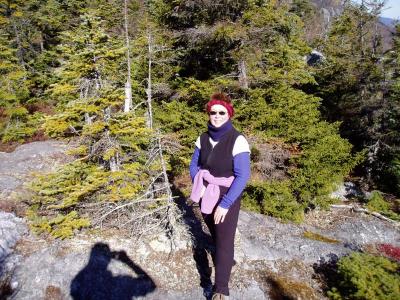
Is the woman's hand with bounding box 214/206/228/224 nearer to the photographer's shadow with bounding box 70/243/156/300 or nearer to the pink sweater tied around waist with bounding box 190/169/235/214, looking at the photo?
the pink sweater tied around waist with bounding box 190/169/235/214

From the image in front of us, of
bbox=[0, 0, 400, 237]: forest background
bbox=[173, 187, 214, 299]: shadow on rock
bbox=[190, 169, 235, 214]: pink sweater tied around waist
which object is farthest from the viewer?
bbox=[0, 0, 400, 237]: forest background

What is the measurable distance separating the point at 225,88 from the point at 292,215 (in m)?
5.31

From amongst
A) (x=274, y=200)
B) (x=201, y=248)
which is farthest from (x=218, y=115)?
(x=274, y=200)

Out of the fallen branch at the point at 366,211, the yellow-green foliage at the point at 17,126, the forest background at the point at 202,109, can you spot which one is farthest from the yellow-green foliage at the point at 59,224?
the yellow-green foliage at the point at 17,126

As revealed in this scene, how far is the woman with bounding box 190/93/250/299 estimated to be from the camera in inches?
161

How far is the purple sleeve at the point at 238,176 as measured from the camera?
4043mm

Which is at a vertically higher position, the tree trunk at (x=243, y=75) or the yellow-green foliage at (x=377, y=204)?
the tree trunk at (x=243, y=75)

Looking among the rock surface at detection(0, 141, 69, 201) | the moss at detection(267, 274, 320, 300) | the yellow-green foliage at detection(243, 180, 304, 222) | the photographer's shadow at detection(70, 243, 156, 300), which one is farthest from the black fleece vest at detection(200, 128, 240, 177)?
the rock surface at detection(0, 141, 69, 201)

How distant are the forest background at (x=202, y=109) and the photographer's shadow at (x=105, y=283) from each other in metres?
0.93

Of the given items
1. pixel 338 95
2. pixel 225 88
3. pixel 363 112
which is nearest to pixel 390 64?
pixel 363 112

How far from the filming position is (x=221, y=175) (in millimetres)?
4309

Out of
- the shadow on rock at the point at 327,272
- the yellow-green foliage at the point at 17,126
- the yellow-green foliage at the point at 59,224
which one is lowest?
the yellow-green foliage at the point at 17,126

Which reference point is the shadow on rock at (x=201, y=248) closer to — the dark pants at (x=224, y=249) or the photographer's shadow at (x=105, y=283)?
the photographer's shadow at (x=105, y=283)

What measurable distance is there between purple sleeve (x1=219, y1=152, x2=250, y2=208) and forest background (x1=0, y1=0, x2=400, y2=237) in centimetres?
287
